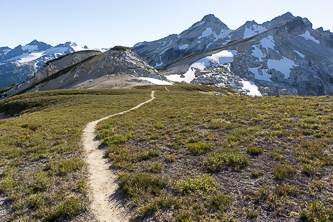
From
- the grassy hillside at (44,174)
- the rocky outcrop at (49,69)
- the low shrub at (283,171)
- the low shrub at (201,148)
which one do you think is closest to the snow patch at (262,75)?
the low shrub at (201,148)

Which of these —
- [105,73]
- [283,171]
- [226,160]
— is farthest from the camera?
[105,73]

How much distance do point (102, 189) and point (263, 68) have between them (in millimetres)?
172580

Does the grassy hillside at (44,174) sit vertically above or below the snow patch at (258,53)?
below

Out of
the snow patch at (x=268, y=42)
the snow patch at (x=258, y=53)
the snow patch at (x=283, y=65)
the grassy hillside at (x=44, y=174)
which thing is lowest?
the grassy hillside at (x=44, y=174)

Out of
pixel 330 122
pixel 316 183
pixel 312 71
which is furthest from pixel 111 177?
pixel 312 71

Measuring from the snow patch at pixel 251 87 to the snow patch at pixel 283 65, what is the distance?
32.4 meters

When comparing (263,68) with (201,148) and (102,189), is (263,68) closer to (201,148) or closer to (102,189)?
(201,148)

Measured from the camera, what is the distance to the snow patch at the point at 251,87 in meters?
120

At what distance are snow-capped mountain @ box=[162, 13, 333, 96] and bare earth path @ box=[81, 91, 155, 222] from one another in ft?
411

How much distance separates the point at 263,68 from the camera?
148m

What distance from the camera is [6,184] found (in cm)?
900

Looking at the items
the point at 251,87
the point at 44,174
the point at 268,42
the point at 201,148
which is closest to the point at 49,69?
the point at 44,174

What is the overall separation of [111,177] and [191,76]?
462ft

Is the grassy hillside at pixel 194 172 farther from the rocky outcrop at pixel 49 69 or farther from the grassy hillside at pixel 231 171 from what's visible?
the rocky outcrop at pixel 49 69
